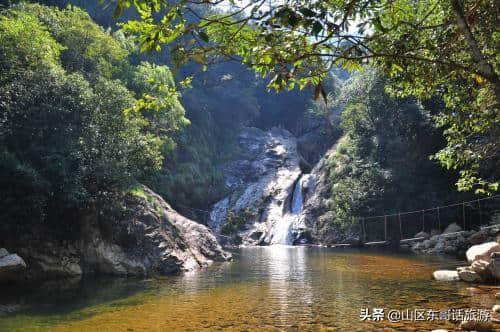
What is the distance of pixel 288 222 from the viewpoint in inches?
1309

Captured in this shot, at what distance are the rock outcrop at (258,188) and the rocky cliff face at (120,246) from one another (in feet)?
51.9

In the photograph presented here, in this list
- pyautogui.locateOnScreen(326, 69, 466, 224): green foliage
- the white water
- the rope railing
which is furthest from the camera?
the white water

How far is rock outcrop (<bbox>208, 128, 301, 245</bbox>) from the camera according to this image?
33625 mm

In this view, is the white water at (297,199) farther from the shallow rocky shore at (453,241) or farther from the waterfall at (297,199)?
the shallow rocky shore at (453,241)

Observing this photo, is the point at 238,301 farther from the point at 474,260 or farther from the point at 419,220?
the point at 419,220

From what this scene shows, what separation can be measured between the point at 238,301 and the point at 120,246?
7.71m

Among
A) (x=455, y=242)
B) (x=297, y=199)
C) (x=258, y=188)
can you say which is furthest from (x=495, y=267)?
(x=258, y=188)

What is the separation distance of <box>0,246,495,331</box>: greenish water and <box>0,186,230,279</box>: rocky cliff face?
1349 mm

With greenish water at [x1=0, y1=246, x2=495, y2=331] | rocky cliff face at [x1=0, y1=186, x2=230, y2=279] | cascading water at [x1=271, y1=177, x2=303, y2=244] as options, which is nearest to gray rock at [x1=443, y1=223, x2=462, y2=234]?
greenish water at [x1=0, y1=246, x2=495, y2=331]

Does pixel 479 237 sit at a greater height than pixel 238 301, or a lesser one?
greater

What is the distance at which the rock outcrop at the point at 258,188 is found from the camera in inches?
1324

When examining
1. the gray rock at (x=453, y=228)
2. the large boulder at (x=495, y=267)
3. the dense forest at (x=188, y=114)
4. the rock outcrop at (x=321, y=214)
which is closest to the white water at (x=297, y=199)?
the rock outcrop at (x=321, y=214)

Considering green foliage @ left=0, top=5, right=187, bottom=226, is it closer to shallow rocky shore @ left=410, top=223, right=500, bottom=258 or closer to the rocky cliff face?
the rocky cliff face

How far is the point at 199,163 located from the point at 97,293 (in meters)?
29.0
